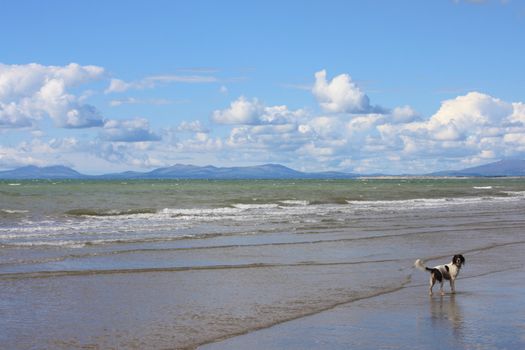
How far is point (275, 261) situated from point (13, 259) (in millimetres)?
7818

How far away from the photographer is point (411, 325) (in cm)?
1116

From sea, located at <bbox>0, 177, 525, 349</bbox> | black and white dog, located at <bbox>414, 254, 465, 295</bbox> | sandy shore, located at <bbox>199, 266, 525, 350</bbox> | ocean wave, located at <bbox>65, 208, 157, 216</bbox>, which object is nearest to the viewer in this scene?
sandy shore, located at <bbox>199, 266, 525, 350</bbox>

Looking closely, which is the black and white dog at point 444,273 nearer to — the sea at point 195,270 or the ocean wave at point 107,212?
the sea at point 195,270

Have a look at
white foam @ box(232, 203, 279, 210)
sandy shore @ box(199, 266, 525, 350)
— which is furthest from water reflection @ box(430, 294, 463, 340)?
white foam @ box(232, 203, 279, 210)

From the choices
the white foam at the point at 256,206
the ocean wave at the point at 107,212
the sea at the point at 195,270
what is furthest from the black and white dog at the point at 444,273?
the white foam at the point at 256,206

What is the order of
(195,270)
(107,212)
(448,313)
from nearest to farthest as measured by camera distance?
(448,313) → (195,270) → (107,212)

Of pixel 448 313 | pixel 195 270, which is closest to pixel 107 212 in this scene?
pixel 195 270

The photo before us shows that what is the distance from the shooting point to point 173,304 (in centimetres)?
1298

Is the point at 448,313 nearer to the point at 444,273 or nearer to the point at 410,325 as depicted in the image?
the point at 410,325

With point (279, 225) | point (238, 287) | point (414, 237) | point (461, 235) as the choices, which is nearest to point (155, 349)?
point (238, 287)

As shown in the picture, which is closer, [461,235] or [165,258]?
[165,258]

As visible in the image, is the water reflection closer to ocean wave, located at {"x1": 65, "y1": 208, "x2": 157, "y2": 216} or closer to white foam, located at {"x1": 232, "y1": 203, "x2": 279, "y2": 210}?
ocean wave, located at {"x1": 65, "y1": 208, "x2": 157, "y2": 216}

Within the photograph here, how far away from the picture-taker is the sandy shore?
9.97 m

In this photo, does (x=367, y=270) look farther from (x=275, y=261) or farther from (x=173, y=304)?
(x=173, y=304)
